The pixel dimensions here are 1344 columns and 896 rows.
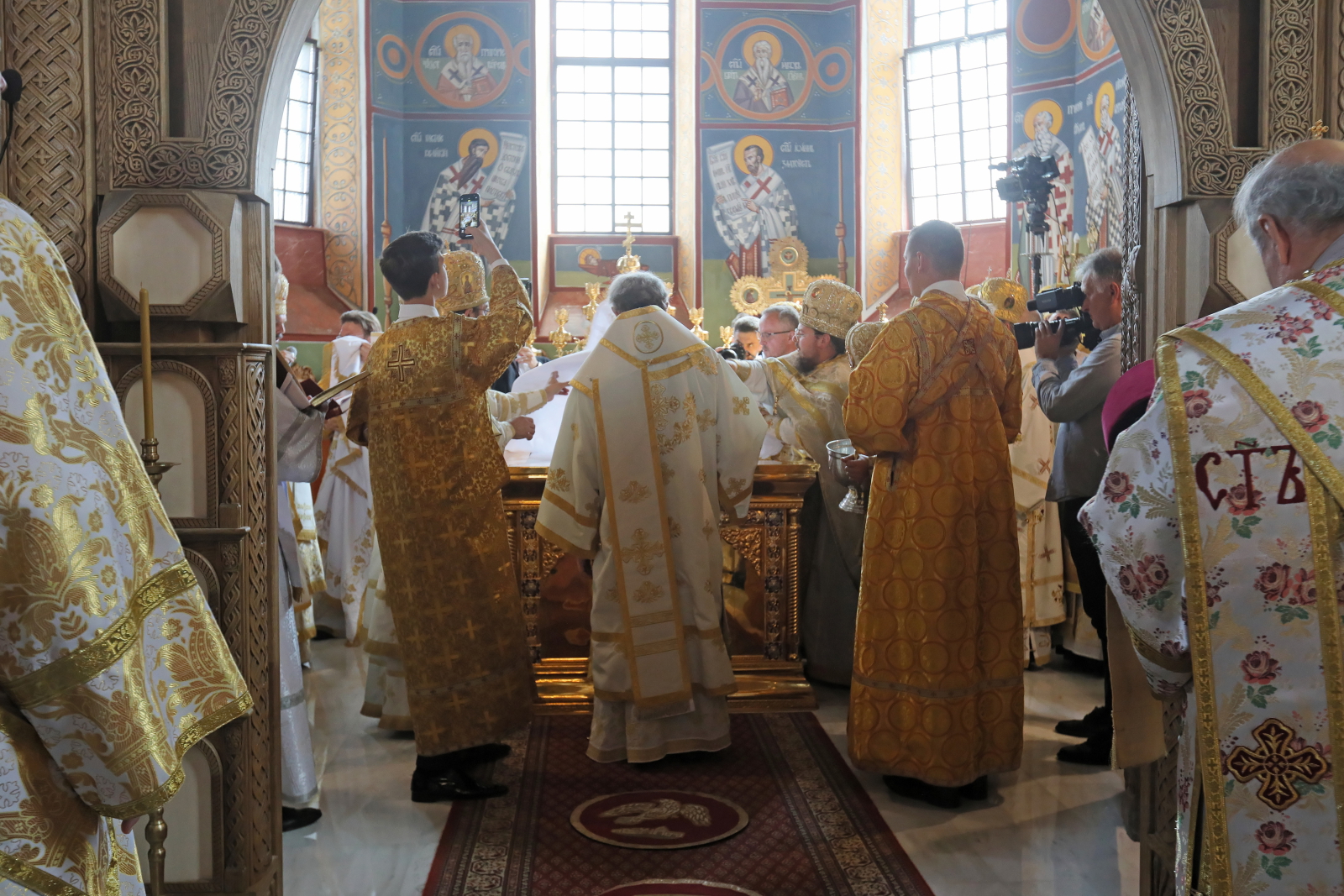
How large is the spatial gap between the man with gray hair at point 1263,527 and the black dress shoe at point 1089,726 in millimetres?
2317

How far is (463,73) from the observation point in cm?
1271

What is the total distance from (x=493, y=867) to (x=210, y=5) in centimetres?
210

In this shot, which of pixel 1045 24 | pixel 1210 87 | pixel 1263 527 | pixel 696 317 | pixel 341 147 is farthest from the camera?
pixel 696 317

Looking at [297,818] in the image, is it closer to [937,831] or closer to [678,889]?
[678,889]

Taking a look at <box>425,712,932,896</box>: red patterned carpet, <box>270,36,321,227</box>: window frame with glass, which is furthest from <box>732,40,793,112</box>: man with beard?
<box>425,712,932,896</box>: red patterned carpet

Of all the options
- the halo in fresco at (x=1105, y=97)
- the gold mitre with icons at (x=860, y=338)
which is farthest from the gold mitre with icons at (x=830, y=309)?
the halo in fresco at (x=1105, y=97)

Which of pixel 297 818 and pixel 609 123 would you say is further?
pixel 609 123

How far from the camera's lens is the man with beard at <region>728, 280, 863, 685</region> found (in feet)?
15.5

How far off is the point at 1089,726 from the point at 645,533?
1.69m

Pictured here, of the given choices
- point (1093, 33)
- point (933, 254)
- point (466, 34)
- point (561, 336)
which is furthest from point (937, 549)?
point (466, 34)

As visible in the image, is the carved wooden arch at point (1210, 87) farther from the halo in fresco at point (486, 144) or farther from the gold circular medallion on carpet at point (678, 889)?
the halo in fresco at point (486, 144)

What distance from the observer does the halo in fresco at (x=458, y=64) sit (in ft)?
41.4

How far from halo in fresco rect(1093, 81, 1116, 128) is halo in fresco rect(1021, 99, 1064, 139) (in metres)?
0.62

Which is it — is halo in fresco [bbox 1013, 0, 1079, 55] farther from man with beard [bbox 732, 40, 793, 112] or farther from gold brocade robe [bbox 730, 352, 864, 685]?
gold brocade robe [bbox 730, 352, 864, 685]
